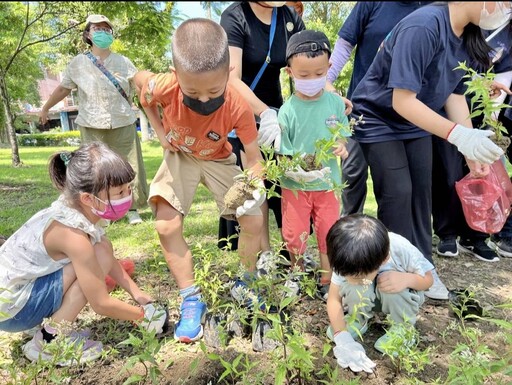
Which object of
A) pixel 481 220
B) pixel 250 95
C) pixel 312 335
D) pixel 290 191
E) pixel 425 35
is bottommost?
pixel 312 335

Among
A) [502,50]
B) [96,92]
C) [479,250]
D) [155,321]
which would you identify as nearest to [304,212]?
[155,321]

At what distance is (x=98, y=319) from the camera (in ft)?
7.12

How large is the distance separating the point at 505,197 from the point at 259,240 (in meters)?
1.61

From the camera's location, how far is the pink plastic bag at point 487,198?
2523 mm

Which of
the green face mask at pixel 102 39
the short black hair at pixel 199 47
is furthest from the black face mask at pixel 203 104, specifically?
the green face mask at pixel 102 39

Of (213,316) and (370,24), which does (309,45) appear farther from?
(213,316)

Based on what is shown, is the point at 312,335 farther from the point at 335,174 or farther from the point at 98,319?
the point at 98,319

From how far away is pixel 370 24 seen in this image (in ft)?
8.63

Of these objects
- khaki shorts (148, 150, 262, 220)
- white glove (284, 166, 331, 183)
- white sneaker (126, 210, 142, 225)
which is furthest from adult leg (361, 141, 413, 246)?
white sneaker (126, 210, 142, 225)

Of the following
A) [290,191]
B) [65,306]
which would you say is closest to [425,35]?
[290,191]

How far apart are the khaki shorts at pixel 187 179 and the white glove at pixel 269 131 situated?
0.24 metres

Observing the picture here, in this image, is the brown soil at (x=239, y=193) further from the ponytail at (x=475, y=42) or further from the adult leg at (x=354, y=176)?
the ponytail at (x=475, y=42)

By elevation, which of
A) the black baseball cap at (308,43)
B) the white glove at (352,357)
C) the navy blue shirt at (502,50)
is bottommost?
the white glove at (352,357)

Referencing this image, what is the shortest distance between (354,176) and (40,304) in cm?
199
